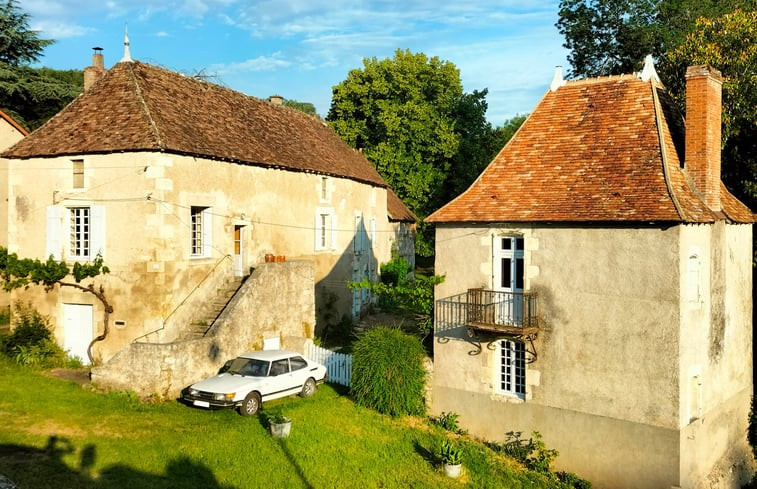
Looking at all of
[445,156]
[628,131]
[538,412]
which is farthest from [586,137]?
[445,156]

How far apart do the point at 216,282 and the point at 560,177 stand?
1127 cm

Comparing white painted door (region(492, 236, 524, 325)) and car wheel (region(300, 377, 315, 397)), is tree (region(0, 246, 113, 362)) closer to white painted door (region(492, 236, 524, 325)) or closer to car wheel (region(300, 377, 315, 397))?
car wheel (region(300, 377, 315, 397))

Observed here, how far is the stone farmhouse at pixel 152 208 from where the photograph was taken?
17688 mm

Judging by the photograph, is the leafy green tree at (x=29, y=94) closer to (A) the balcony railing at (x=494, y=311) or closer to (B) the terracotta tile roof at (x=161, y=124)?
(B) the terracotta tile roof at (x=161, y=124)

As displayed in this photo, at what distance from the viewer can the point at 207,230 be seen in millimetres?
19484

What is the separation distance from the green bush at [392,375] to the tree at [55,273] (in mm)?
7848

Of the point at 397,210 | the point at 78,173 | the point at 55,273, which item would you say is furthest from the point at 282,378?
the point at 397,210

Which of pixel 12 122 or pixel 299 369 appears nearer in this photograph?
pixel 299 369

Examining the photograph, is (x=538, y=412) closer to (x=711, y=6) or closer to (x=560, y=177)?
(x=560, y=177)

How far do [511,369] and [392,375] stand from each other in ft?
10.6

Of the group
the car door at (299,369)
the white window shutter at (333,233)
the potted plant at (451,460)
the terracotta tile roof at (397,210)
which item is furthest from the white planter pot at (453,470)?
the terracotta tile roof at (397,210)

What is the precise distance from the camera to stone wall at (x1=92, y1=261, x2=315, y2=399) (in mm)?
15828

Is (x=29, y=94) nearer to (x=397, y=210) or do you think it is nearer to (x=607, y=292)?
(x=397, y=210)

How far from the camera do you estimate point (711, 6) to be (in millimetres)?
25922
